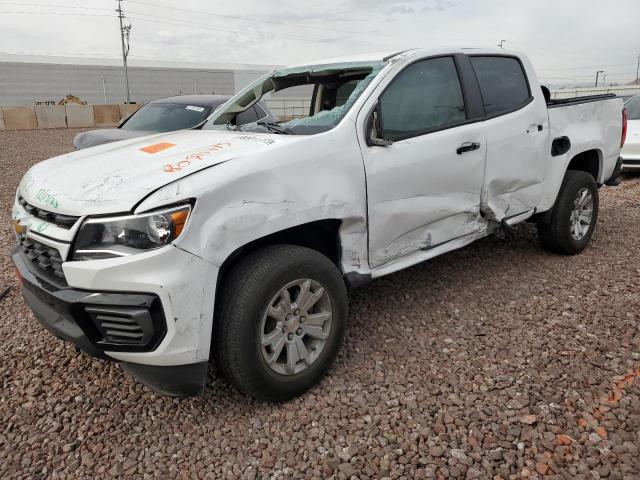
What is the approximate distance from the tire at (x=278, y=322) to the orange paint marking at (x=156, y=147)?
0.83 meters

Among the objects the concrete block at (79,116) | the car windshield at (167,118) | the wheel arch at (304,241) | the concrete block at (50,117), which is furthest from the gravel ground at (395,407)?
the concrete block at (79,116)

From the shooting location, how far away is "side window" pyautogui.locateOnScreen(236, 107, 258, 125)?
353 cm

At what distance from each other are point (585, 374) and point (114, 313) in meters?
2.44

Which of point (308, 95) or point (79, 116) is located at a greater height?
point (308, 95)

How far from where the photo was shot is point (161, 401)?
105 inches

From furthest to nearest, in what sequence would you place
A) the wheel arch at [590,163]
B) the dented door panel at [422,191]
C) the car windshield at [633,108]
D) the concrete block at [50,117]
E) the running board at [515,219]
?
the concrete block at [50,117], the car windshield at [633,108], the wheel arch at [590,163], the running board at [515,219], the dented door panel at [422,191]

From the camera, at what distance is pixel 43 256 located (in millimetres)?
2393

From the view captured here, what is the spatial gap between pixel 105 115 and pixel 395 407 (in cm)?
2978

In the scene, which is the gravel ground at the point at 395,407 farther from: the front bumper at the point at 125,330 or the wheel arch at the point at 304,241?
the wheel arch at the point at 304,241

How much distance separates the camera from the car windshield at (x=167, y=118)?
699 centimetres

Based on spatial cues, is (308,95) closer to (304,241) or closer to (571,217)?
(304,241)

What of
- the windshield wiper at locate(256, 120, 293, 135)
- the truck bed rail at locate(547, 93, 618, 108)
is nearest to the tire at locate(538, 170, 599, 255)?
the truck bed rail at locate(547, 93, 618, 108)

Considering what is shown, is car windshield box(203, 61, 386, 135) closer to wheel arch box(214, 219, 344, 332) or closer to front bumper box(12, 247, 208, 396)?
wheel arch box(214, 219, 344, 332)

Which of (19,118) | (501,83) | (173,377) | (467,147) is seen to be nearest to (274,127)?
(467,147)
